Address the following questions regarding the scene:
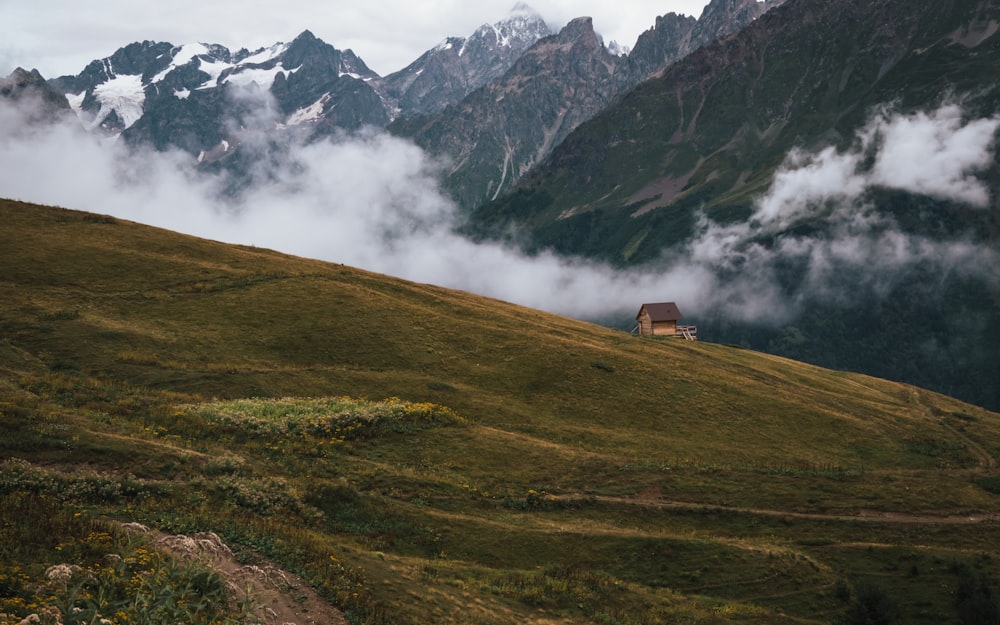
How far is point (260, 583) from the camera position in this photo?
77.6 ft

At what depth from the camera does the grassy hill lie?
30.2 m

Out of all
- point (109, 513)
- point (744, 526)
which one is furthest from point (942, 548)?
point (109, 513)

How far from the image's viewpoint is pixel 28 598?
1770cm

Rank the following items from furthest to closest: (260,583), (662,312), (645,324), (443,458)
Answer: (645,324) < (662,312) < (443,458) < (260,583)

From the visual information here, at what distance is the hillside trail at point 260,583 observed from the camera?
21.8m

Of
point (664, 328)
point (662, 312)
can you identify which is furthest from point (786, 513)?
point (662, 312)

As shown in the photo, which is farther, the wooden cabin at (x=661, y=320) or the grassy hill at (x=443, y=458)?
the wooden cabin at (x=661, y=320)

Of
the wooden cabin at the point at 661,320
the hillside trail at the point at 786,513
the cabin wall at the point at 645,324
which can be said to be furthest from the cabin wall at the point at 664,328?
the hillside trail at the point at 786,513

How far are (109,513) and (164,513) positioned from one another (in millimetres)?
2032

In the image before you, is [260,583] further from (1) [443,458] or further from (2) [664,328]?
(2) [664,328]

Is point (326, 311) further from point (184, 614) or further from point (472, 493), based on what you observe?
point (184, 614)

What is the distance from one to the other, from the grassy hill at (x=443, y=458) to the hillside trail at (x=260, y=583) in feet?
2.87

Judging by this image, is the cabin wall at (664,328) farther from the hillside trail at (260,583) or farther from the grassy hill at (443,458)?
the hillside trail at (260,583)

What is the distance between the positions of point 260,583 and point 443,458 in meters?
26.7
